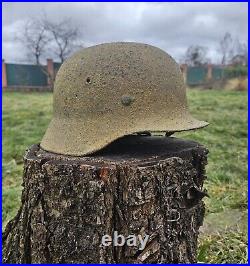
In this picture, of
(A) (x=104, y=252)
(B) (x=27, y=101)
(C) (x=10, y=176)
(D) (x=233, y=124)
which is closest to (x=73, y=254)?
(A) (x=104, y=252)

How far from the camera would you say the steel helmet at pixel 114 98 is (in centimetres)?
237

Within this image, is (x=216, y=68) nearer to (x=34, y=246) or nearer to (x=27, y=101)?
(x=27, y=101)

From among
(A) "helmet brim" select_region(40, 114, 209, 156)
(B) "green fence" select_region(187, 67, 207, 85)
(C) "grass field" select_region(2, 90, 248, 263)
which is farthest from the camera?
(B) "green fence" select_region(187, 67, 207, 85)

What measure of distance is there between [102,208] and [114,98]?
0.79 metres

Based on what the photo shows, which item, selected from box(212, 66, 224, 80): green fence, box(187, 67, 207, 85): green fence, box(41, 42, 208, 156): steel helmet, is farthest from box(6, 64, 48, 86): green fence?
box(41, 42, 208, 156): steel helmet

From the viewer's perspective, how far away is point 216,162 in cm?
597

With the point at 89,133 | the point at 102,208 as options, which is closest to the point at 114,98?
the point at 89,133

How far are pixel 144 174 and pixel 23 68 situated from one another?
16.6m

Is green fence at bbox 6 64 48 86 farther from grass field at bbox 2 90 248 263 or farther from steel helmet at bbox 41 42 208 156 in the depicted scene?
steel helmet at bbox 41 42 208 156

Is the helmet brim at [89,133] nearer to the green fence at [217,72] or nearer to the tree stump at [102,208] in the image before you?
the tree stump at [102,208]

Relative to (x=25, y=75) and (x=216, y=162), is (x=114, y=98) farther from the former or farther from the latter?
(x=25, y=75)

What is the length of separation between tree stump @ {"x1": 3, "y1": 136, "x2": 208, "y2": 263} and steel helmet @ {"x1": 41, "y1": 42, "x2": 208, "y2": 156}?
20cm

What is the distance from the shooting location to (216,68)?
22266mm

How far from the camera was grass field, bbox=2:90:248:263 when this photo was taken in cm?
343
